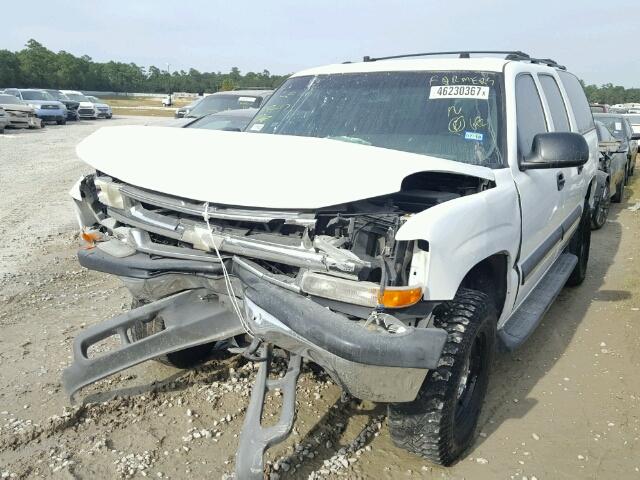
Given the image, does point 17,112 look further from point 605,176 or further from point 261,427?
point 261,427

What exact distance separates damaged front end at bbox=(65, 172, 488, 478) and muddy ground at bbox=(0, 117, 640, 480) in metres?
0.42

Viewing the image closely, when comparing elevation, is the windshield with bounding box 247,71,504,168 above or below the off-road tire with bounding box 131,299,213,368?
above

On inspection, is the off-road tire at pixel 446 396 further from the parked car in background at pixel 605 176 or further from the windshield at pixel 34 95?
the windshield at pixel 34 95

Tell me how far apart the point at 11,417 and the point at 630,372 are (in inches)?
159

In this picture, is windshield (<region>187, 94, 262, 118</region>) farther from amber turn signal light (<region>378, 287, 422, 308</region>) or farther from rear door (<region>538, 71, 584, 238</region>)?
amber turn signal light (<region>378, 287, 422, 308</region>)

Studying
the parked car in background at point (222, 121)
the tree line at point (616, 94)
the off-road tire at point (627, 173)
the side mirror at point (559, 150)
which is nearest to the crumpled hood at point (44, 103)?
the parked car in background at point (222, 121)

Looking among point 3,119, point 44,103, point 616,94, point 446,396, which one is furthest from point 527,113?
point 616,94

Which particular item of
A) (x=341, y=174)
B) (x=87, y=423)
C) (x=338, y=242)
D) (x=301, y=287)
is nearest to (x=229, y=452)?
(x=87, y=423)

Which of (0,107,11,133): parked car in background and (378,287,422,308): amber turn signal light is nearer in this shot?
(378,287,422,308): amber turn signal light

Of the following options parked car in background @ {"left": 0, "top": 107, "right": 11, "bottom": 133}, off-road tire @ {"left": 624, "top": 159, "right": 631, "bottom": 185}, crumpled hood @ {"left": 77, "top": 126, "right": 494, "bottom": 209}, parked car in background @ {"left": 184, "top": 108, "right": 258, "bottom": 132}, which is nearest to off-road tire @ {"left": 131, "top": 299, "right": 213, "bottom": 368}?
crumpled hood @ {"left": 77, "top": 126, "right": 494, "bottom": 209}

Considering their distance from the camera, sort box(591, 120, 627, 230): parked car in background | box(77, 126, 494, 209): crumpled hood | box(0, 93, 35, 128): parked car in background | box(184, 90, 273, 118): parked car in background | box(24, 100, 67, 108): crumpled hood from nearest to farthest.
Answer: box(77, 126, 494, 209): crumpled hood
box(591, 120, 627, 230): parked car in background
box(184, 90, 273, 118): parked car in background
box(0, 93, 35, 128): parked car in background
box(24, 100, 67, 108): crumpled hood

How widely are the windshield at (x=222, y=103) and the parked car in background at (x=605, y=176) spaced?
673 cm

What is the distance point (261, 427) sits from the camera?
2.61 meters

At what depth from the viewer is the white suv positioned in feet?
8.04
